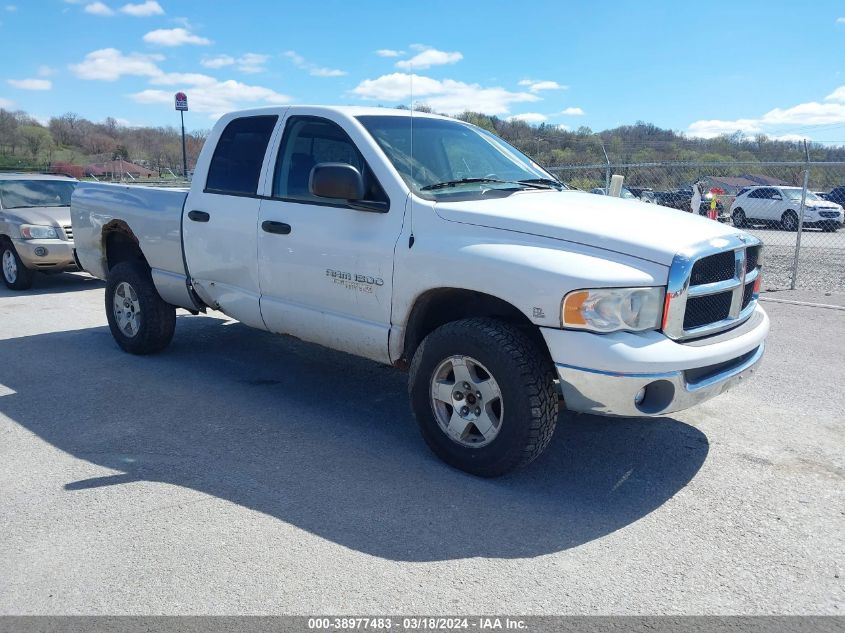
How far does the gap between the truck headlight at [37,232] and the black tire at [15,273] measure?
0.33 meters

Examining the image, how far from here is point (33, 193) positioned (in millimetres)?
11484

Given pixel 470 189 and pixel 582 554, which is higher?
pixel 470 189

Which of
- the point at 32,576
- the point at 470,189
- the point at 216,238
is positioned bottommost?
the point at 32,576

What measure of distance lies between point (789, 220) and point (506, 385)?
24.3m

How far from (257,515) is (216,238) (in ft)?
8.30

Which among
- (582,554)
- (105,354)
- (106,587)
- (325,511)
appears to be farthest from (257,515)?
(105,354)

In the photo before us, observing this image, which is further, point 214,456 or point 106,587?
point 214,456

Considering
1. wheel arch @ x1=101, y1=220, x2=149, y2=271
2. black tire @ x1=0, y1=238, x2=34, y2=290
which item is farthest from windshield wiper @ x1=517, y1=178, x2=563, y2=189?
black tire @ x1=0, y1=238, x2=34, y2=290

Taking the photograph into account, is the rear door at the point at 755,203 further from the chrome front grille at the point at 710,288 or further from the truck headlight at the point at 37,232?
the chrome front grille at the point at 710,288

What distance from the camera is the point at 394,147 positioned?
4.63m

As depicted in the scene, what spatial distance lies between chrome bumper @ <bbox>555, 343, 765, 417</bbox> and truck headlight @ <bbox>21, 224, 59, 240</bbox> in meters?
9.16

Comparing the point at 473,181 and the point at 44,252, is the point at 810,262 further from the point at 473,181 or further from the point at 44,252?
the point at 44,252

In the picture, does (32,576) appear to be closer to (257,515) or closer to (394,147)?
(257,515)

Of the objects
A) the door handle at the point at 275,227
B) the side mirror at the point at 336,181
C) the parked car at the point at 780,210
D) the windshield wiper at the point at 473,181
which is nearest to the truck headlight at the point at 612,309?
the windshield wiper at the point at 473,181
